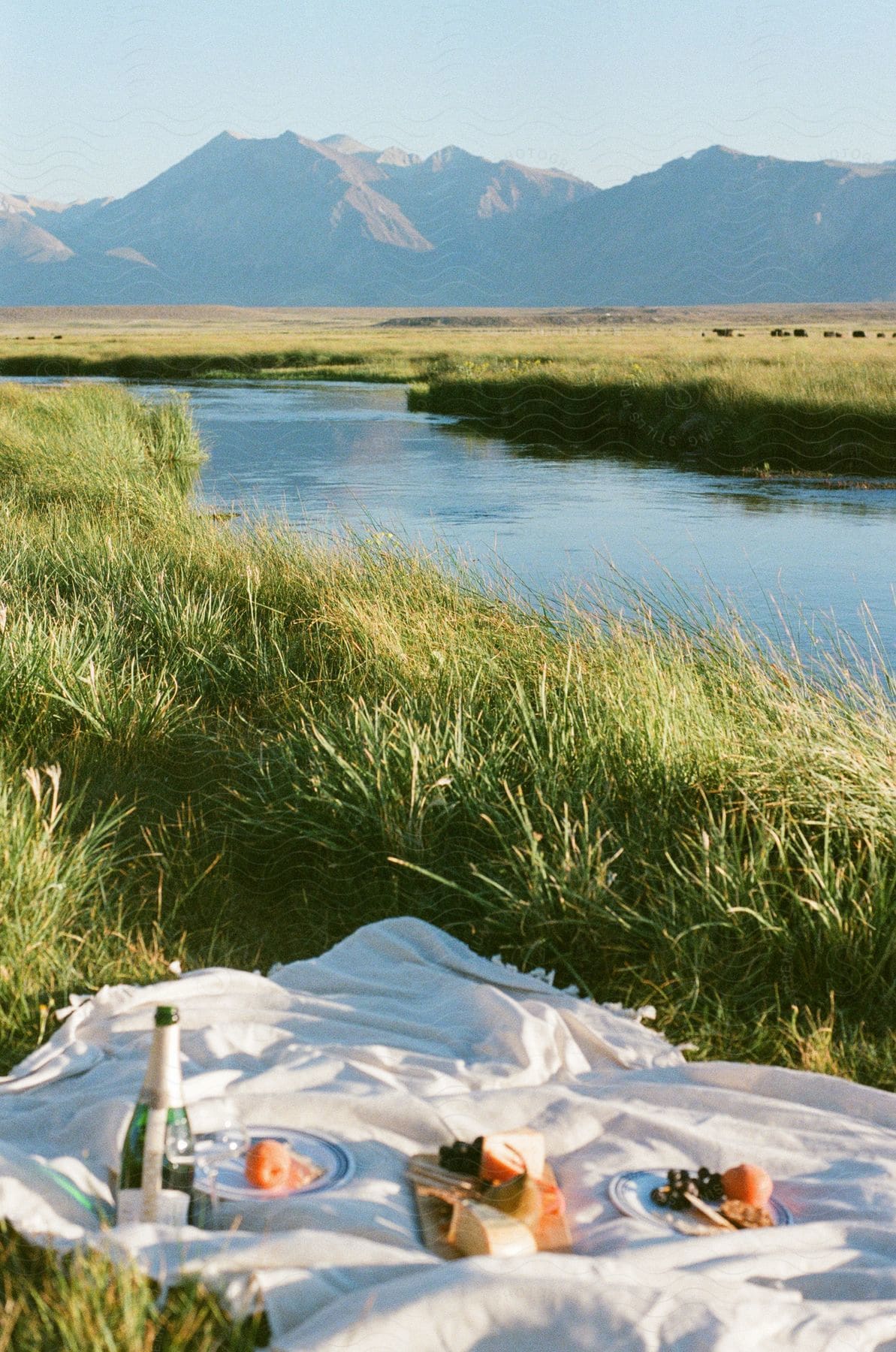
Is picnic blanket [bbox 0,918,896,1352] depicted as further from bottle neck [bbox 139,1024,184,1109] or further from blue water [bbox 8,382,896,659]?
blue water [bbox 8,382,896,659]

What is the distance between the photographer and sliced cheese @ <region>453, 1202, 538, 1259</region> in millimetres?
2115

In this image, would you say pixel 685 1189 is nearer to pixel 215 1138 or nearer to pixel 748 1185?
pixel 748 1185

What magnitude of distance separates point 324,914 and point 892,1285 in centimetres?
223

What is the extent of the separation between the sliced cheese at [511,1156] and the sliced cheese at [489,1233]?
12 centimetres

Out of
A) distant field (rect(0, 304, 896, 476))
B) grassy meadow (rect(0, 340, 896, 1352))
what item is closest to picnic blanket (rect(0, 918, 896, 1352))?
grassy meadow (rect(0, 340, 896, 1352))

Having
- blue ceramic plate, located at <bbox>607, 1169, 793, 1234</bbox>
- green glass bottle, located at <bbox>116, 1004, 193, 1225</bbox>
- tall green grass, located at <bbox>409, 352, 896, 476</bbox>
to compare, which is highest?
tall green grass, located at <bbox>409, 352, 896, 476</bbox>

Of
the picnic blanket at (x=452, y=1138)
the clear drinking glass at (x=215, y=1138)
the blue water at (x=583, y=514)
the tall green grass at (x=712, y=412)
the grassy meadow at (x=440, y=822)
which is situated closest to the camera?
the picnic blanket at (x=452, y=1138)

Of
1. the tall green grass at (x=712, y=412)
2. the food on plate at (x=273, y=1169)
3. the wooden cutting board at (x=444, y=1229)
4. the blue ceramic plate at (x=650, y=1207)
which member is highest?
the tall green grass at (x=712, y=412)

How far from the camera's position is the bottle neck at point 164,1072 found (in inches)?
82.9

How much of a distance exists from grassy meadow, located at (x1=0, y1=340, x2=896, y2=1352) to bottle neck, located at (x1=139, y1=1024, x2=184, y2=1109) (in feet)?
0.84

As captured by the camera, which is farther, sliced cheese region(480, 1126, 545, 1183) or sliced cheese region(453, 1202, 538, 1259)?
sliced cheese region(480, 1126, 545, 1183)

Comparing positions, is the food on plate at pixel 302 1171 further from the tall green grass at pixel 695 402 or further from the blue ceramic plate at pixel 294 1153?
the tall green grass at pixel 695 402

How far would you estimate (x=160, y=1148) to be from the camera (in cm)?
215

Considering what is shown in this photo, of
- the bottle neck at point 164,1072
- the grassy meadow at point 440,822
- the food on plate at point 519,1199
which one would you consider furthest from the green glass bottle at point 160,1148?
the food on plate at point 519,1199
